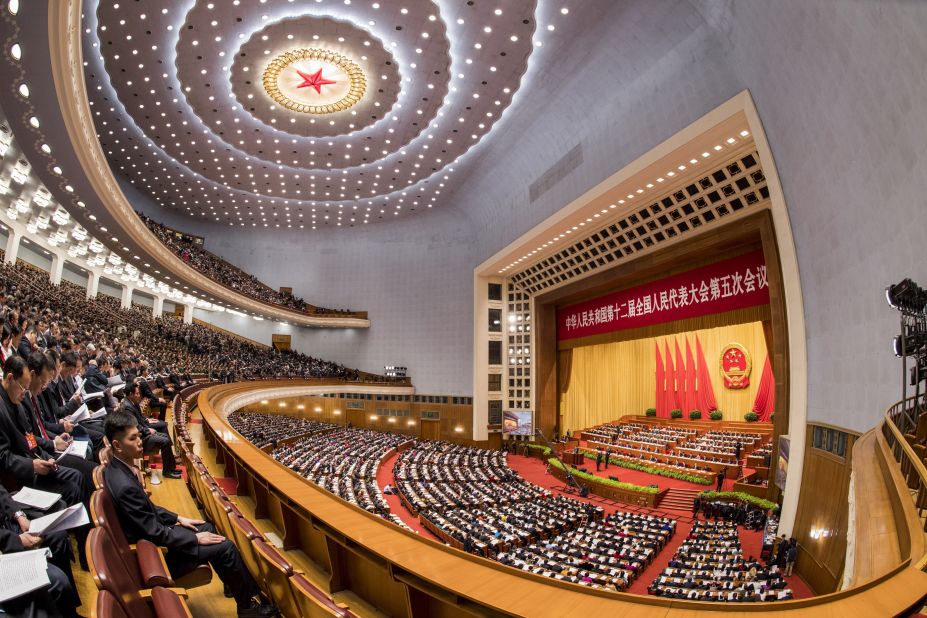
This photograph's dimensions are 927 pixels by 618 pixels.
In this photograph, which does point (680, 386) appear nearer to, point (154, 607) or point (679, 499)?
point (679, 499)

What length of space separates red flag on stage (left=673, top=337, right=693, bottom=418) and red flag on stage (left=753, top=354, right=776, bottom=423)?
271 cm

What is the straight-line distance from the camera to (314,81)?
15.3m

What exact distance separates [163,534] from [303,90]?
1622 cm

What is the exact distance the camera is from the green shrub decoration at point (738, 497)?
11.5 m

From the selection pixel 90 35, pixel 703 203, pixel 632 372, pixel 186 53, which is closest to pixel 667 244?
pixel 703 203

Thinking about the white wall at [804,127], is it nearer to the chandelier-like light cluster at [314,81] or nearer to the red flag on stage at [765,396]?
the chandelier-like light cluster at [314,81]

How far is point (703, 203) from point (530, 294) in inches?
405

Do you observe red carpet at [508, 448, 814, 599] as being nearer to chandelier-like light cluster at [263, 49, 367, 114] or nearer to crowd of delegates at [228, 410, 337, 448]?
crowd of delegates at [228, 410, 337, 448]

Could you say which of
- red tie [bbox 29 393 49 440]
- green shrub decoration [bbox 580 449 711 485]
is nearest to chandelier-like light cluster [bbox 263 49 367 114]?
red tie [bbox 29 393 49 440]

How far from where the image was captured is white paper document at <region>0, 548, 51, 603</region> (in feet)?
4.26

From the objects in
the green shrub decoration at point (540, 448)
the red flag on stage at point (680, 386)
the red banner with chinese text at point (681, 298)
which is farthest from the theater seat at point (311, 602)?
the red flag on stage at point (680, 386)

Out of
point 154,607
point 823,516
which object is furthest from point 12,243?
point 823,516

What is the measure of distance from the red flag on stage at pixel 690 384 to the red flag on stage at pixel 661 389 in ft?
3.28

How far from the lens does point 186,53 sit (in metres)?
14.0
